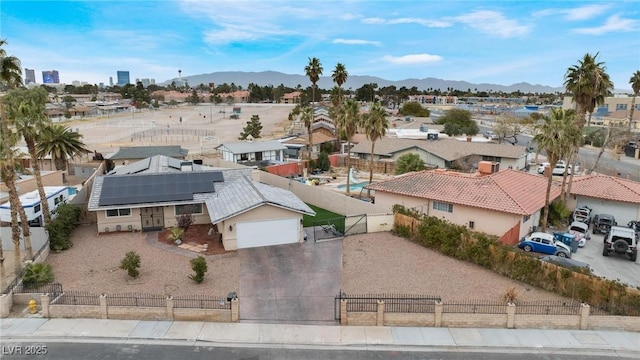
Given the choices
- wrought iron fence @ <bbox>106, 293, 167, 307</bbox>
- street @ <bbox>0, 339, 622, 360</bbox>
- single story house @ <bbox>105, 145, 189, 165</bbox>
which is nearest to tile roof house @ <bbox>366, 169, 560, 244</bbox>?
street @ <bbox>0, 339, 622, 360</bbox>

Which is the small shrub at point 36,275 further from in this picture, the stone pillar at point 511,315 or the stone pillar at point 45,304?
the stone pillar at point 511,315

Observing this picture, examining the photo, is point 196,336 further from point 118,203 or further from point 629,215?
point 629,215

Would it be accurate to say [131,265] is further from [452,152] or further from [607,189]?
[452,152]

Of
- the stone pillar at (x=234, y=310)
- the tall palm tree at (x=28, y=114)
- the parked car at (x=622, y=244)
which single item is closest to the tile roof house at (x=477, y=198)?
the parked car at (x=622, y=244)

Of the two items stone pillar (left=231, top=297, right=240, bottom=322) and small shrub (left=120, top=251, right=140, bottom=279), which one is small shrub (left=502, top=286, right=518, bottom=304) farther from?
small shrub (left=120, top=251, right=140, bottom=279)

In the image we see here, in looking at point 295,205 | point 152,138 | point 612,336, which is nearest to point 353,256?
point 295,205
